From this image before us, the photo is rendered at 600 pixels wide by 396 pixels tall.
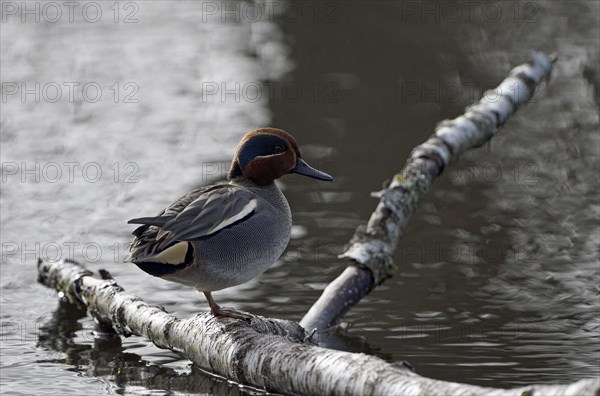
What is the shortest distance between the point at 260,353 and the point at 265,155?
3.67ft

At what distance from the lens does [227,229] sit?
221 inches

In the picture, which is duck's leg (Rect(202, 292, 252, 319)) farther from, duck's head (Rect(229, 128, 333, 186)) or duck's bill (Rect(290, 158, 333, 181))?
duck's bill (Rect(290, 158, 333, 181))

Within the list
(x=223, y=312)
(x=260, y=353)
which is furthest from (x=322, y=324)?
(x=260, y=353)

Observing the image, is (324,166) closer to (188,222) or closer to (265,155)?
(265,155)

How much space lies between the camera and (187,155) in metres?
10.9

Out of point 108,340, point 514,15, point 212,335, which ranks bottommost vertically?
point 108,340

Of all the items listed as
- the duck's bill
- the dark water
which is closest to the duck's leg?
the dark water

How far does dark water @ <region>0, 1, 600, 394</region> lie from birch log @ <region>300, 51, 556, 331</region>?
1.02 feet

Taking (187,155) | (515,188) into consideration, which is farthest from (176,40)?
(515,188)

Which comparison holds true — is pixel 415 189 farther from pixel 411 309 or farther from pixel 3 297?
pixel 3 297

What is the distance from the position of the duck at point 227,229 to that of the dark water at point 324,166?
2.39ft

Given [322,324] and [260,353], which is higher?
[260,353]

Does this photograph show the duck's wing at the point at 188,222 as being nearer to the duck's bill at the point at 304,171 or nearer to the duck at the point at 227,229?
the duck at the point at 227,229

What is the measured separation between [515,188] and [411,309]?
300 cm
